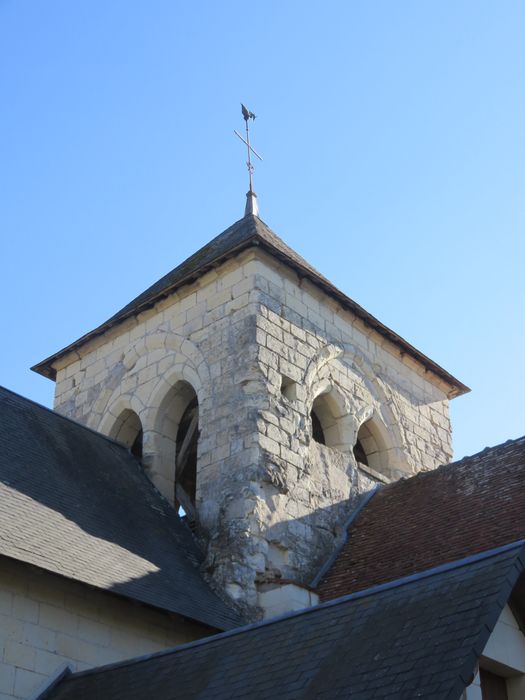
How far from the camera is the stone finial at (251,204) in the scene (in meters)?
13.8

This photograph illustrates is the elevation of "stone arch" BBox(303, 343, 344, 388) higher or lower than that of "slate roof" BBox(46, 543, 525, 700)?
higher

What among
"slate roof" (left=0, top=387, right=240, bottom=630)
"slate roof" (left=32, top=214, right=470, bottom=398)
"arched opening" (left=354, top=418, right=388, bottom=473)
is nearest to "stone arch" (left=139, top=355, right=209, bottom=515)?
"slate roof" (left=0, top=387, right=240, bottom=630)

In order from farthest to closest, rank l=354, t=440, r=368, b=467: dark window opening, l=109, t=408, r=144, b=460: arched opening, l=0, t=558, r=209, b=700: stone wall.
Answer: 1. l=354, t=440, r=368, b=467: dark window opening
2. l=109, t=408, r=144, b=460: arched opening
3. l=0, t=558, r=209, b=700: stone wall

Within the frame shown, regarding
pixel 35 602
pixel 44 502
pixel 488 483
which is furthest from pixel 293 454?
pixel 35 602

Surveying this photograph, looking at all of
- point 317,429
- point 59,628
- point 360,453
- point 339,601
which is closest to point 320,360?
Result: point 317,429

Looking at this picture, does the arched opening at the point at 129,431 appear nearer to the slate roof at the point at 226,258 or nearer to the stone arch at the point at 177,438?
the stone arch at the point at 177,438

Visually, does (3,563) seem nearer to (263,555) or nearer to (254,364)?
(263,555)

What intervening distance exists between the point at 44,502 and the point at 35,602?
1.13 m

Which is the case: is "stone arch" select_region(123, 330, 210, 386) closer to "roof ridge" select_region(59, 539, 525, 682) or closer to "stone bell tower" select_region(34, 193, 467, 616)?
"stone bell tower" select_region(34, 193, 467, 616)

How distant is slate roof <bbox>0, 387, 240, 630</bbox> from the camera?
27.0ft

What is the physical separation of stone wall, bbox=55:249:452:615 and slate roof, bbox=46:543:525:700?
2365mm

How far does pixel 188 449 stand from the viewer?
41.2ft

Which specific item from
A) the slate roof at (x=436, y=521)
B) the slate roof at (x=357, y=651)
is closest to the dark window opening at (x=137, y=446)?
the slate roof at (x=436, y=521)

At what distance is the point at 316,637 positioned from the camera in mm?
6547
